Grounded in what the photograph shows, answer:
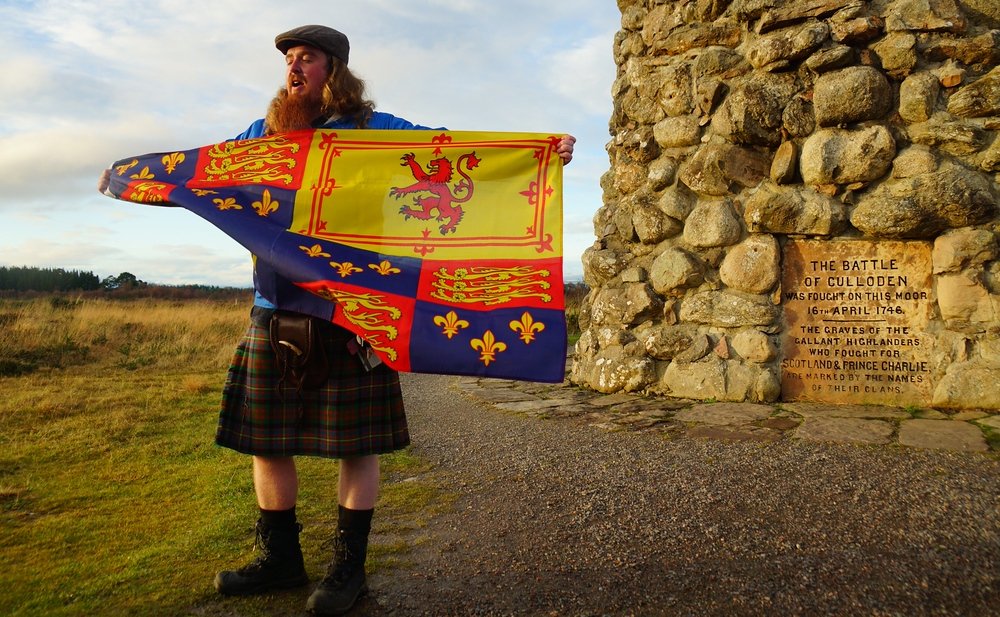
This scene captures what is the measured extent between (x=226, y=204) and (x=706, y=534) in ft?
7.02

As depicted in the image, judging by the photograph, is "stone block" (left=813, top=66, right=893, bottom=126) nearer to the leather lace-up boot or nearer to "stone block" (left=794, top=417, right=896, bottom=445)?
"stone block" (left=794, top=417, right=896, bottom=445)

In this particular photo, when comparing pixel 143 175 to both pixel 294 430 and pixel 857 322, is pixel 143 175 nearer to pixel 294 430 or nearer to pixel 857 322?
pixel 294 430

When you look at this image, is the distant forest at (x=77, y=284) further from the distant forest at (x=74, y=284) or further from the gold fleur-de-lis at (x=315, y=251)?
the gold fleur-de-lis at (x=315, y=251)

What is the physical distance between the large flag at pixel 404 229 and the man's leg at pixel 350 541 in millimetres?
395

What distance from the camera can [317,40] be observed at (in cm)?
260

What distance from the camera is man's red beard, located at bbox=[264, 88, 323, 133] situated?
107 inches

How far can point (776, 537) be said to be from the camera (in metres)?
2.65

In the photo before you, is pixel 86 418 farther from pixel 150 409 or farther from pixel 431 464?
pixel 431 464

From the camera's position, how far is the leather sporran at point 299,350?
7.64ft

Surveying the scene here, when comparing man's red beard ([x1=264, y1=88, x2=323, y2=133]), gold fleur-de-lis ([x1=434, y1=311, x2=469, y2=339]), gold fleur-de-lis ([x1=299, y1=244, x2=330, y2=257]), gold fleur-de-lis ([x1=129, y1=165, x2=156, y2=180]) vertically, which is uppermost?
man's red beard ([x1=264, y1=88, x2=323, y2=133])

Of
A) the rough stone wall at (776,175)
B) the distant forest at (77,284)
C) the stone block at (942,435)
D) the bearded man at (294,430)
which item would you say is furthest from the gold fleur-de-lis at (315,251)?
the distant forest at (77,284)

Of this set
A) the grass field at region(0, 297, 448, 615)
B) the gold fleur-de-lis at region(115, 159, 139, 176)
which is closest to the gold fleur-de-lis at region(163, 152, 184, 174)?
the gold fleur-de-lis at region(115, 159, 139, 176)

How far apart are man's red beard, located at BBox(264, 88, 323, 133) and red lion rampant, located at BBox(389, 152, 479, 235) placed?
0.38 m

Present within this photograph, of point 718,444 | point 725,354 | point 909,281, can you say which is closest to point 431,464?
point 718,444
